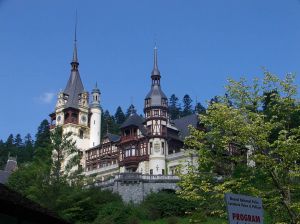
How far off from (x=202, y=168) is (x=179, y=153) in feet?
138

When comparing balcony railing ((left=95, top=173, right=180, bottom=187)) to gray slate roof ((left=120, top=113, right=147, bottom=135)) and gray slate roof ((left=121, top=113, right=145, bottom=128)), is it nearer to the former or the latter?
gray slate roof ((left=120, top=113, right=147, bottom=135))

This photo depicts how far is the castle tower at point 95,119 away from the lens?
87500 mm

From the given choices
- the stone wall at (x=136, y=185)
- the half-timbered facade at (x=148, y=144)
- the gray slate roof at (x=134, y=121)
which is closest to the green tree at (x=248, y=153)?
the stone wall at (x=136, y=185)

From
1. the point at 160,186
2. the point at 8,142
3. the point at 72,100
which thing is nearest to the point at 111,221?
the point at 160,186

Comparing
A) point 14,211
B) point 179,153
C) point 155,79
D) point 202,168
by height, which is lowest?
point 14,211

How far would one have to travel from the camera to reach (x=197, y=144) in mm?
24812

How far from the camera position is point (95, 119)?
89312 millimetres

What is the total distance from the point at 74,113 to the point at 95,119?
4.18 meters

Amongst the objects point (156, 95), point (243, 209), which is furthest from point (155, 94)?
point (243, 209)

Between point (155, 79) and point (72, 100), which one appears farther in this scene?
point (72, 100)

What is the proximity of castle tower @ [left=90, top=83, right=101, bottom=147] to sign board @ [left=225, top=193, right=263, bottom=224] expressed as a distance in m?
77.5

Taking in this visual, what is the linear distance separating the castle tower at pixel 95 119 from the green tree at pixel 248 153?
62.7 meters

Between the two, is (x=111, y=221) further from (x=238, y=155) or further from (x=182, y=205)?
(x=238, y=155)

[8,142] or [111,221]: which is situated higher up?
[8,142]
